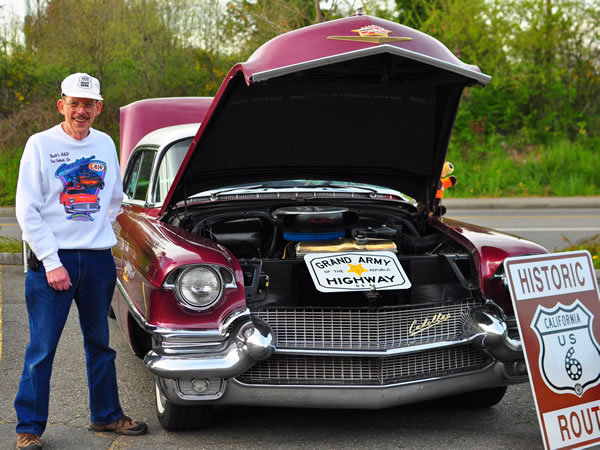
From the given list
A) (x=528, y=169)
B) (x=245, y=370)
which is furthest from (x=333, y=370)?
(x=528, y=169)

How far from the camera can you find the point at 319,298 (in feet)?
12.2

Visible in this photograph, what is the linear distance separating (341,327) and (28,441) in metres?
1.56

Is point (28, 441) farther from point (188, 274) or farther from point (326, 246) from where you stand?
point (326, 246)

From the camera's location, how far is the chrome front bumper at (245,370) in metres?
3.44

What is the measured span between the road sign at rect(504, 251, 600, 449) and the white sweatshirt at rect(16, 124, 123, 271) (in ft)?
6.53

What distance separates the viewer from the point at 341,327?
364 cm

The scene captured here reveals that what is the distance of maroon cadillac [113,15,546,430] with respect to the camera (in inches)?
140

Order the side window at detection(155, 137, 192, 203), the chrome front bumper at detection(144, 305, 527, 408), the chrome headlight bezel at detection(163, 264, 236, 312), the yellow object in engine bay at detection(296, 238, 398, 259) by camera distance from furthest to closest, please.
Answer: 1. the side window at detection(155, 137, 192, 203)
2. the yellow object in engine bay at detection(296, 238, 398, 259)
3. the chrome headlight bezel at detection(163, 264, 236, 312)
4. the chrome front bumper at detection(144, 305, 527, 408)

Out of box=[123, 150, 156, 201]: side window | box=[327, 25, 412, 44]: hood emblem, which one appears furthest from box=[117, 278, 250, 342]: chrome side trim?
box=[123, 150, 156, 201]: side window

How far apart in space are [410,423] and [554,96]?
17301 mm

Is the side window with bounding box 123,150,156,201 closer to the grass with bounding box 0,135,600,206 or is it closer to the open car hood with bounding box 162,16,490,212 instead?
the open car hood with bounding box 162,16,490,212

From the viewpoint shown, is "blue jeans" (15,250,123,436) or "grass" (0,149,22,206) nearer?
"blue jeans" (15,250,123,436)

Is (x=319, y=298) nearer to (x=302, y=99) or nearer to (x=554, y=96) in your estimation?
(x=302, y=99)

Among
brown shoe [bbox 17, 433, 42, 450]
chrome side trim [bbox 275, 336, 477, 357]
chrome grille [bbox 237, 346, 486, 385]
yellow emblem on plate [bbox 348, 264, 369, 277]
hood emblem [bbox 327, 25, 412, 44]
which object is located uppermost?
hood emblem [bbox 327, 25, 412, 44]
